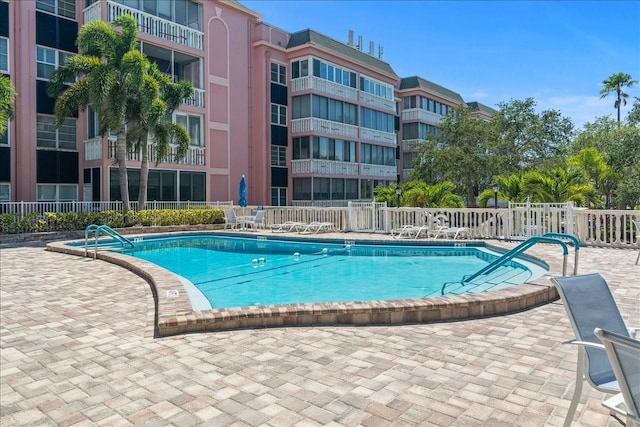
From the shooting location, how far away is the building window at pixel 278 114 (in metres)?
28.7

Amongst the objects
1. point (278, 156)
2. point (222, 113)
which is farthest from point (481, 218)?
point (278, 156)

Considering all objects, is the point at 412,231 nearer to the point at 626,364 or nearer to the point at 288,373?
the point at 288,373

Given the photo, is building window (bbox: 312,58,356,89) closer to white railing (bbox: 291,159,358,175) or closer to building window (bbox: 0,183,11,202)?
white railing (bbox: 291,159,358,175)

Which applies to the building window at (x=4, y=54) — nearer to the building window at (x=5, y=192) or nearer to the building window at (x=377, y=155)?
the building window at (x=5, y=192)

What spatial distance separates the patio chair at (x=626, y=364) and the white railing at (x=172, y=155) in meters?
20.3

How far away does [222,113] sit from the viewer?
25688 millimetres

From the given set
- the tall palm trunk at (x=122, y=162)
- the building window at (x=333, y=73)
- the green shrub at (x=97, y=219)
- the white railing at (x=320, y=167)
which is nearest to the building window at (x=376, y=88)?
the building window at (x=333, y=73)

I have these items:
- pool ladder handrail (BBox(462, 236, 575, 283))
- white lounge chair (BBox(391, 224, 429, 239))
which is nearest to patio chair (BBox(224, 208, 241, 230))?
white lounge chair (BBox(391, 224, 429, 239))

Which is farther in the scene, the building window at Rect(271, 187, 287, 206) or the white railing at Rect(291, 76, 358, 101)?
the building window at Rect(271, 187, 287, 206)

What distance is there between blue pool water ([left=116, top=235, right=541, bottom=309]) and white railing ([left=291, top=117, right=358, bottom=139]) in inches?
516

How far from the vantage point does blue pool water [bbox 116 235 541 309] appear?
866cm

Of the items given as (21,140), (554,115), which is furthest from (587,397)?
(554,115)

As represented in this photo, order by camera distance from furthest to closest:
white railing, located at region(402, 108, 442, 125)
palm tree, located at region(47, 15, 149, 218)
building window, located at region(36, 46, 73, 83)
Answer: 1. white railing, located at region(402, 108, 442, 125)
2. building window, located at region(36, 46, 73, 83)
3. palm tree, located at region(47, 15, 149, 218)

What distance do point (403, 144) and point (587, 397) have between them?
38.5m
